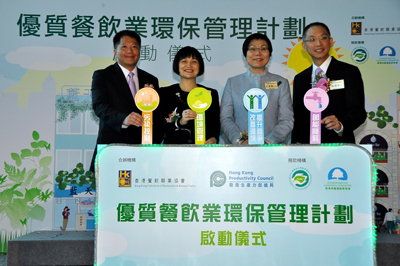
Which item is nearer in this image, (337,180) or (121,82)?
(337,180)

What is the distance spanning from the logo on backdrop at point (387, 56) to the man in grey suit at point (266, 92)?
731mm

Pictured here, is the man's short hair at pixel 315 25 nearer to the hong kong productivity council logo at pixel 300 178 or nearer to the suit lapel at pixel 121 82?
the suit lapel at pixel 121 82

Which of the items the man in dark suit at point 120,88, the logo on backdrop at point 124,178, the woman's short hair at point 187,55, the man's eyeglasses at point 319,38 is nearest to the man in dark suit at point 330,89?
the man's eyeglasses at point 319,38

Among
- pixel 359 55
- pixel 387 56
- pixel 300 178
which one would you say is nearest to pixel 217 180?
pixel 300 178

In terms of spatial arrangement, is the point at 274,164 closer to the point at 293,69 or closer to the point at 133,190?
the point at 133,190

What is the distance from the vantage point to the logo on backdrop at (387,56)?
137 inches

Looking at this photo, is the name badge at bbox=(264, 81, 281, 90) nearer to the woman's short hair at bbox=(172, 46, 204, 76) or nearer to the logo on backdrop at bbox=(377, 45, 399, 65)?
the woman's short hair at bbox=(172, 46, 204, 76)

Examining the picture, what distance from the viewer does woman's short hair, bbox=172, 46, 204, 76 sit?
339 centimetres

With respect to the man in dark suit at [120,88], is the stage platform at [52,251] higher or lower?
lower

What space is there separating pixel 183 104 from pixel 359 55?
4.50 feet

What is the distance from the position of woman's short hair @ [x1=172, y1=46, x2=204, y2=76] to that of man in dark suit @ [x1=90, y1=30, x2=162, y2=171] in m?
0.21

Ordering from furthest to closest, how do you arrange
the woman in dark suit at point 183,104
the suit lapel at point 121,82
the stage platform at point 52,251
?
the suit lapel at point 121,82, the woman in dark suit at point 183,104, the stage platform at point 52,251

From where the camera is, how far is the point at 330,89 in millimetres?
3359

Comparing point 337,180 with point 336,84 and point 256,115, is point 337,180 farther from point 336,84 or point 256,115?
point 336,84
